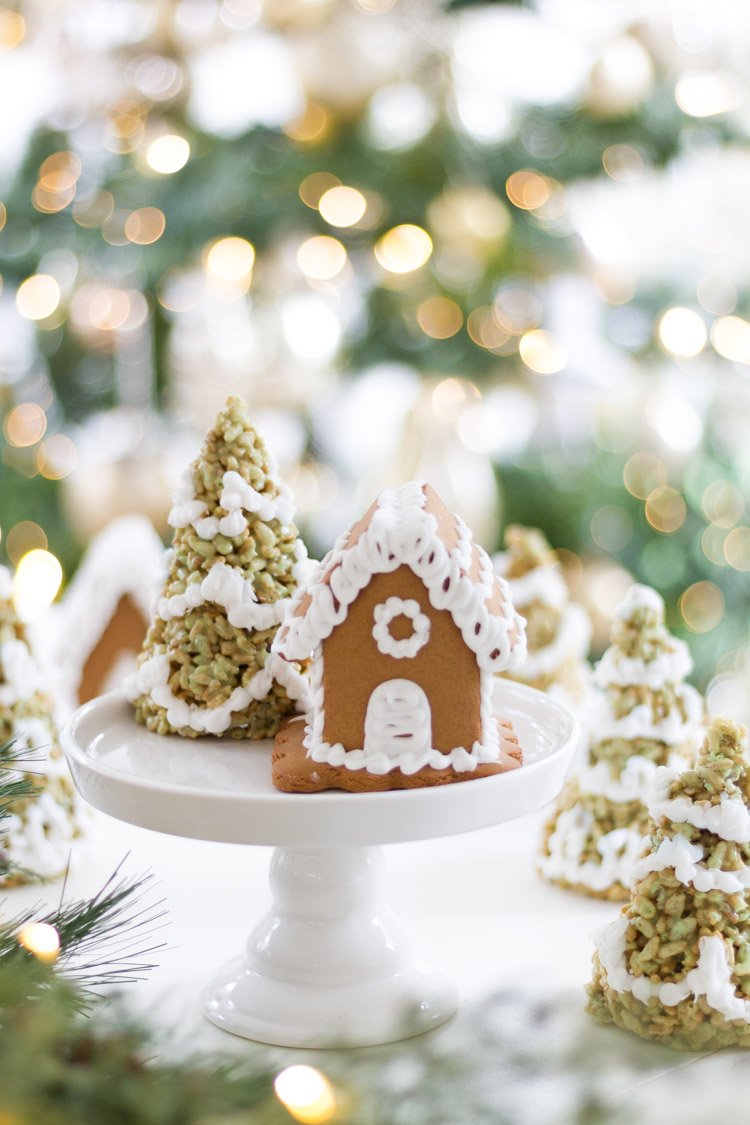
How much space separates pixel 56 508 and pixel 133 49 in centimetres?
76

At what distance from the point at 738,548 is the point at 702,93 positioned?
80cm

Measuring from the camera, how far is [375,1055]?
30.5 inches

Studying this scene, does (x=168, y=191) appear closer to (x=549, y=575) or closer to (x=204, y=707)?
(x=549, y=575)

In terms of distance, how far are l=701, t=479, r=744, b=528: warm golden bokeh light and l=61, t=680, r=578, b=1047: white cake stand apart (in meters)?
1.23

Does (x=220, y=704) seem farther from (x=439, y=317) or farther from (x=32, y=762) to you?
(x=439, y=317)

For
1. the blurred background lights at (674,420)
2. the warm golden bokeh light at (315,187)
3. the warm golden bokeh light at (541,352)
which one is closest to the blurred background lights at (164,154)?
the warm golden bokeh light at (315,187)

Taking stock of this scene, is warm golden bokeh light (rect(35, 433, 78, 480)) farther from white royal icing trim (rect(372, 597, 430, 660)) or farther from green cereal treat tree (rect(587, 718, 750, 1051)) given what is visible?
green cereal treat tree (rect(587, 718, 750, 1051))

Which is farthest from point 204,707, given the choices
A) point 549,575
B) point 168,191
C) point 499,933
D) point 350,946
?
point 168,191

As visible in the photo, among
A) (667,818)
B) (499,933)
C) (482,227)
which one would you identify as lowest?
(499,933)

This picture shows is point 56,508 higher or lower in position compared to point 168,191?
lower

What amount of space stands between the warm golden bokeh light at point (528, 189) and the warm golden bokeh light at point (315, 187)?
26 centimetres

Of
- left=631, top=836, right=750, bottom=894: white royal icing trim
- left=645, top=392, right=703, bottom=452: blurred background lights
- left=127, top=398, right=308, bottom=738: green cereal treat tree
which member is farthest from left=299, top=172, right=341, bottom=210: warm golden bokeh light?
left=631, top=836, right=750, bottom=894: white royal icing trim

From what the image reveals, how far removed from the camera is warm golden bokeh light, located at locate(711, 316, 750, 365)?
1.94 metres

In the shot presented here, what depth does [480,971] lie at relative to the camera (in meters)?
0.90
